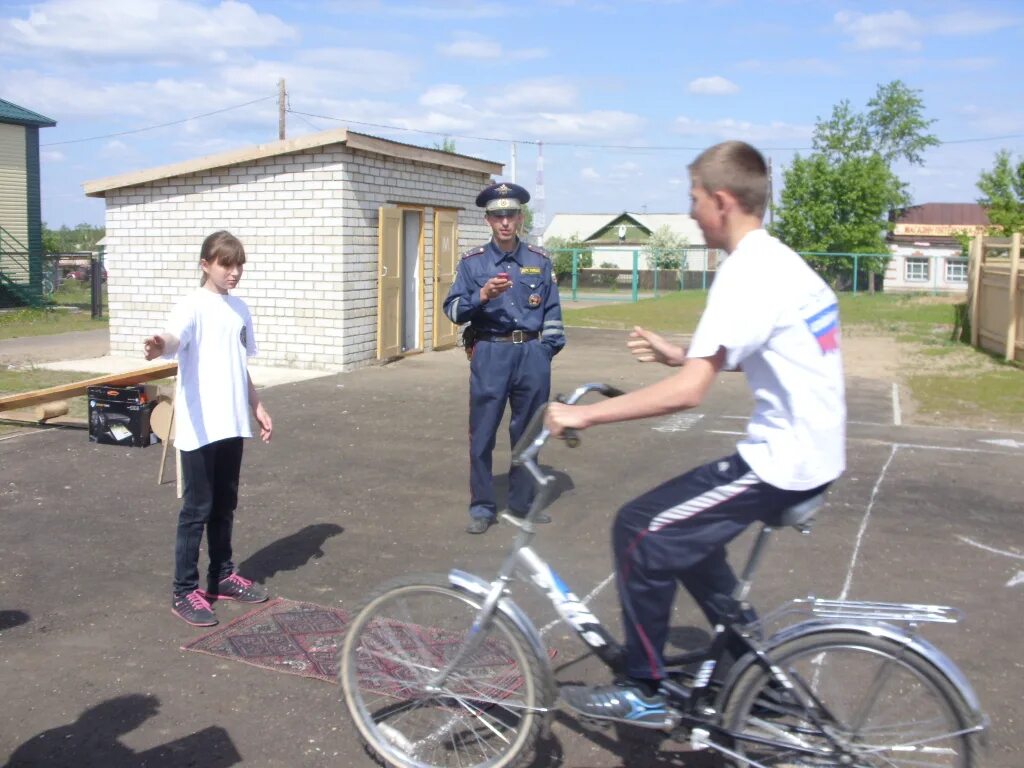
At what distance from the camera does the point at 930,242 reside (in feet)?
260

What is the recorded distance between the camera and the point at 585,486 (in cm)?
806

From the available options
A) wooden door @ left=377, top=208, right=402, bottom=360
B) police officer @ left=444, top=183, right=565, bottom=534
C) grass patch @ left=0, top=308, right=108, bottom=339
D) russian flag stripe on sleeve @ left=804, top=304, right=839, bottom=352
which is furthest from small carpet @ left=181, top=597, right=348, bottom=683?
grass patch @ left=0, top=308, right=108, bottom=339

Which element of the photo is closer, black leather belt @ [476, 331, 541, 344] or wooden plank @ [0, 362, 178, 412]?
black leather belt @ [476, 331, 541, 344]

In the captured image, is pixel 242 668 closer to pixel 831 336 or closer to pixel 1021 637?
pixel 831 336

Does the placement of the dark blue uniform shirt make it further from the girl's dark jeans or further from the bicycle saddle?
the bicycle saddle

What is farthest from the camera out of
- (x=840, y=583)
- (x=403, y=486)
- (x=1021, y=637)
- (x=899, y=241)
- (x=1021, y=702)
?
(x=899, y=241)

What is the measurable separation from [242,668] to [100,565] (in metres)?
1.87

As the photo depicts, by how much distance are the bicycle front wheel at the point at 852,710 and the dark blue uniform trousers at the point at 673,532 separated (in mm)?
280

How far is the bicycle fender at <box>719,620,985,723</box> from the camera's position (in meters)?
3.01

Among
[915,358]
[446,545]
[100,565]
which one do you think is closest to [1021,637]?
[446,545]

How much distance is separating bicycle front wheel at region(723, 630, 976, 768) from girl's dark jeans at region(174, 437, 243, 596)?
2864 mm

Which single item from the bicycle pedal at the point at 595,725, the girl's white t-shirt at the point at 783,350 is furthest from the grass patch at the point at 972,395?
the girl's white t-shirt at the point at 783,350

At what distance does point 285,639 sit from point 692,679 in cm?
224

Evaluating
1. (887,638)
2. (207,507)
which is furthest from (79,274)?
(887,638)
